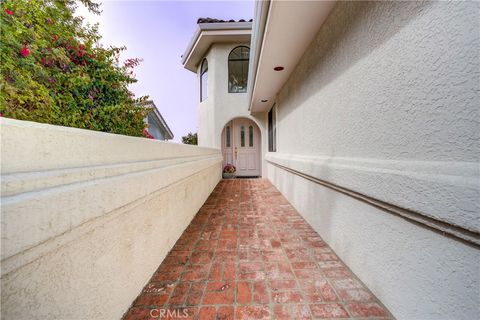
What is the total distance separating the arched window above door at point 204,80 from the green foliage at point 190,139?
12.6 feet

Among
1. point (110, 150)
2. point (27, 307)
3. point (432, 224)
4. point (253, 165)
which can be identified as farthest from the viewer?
point (253, 165)

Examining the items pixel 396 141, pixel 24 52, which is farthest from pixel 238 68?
pixel 396 141

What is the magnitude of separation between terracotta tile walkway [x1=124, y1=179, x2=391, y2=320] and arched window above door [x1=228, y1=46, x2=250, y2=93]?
269 inches

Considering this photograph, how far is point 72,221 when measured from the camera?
0.89 meters

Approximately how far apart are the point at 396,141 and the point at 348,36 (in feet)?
4.06

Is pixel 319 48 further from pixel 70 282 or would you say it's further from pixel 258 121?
pixel 258 121

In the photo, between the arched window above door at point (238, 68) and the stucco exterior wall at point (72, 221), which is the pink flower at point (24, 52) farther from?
the arched window above door at point (238, 68)

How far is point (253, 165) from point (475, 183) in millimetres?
8406

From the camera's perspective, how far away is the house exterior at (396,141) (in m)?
0.95

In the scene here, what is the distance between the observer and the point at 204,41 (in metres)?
8.09

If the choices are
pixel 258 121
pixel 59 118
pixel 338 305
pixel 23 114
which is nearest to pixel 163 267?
pixel 338 305

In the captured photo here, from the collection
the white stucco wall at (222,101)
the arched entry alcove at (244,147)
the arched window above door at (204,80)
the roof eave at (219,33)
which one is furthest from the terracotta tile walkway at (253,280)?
the arched window above door at (204,80)

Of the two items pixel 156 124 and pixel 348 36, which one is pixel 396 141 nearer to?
pixel 348 36

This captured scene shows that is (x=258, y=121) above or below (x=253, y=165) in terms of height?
above
